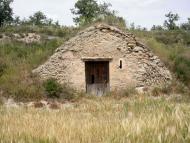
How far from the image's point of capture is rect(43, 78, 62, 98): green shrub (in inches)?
812

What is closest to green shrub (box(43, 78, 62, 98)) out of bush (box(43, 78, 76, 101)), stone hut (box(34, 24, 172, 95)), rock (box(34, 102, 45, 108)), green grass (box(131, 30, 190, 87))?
bush (box(43, 78, 76, 101))

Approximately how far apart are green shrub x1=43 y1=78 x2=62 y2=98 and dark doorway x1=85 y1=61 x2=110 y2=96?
5.76 ft

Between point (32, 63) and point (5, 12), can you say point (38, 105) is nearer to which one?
point (32, 63)

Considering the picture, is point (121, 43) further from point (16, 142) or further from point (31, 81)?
point (16, 142)

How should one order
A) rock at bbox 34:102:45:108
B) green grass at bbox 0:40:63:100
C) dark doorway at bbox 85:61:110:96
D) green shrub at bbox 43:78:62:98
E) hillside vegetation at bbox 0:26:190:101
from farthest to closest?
dark doorway at bbox 85:61:110:96 < green shrub at bbox 43:78:62:98 < hillside vegetation at bbox 0:26:190:101 < green grass at bbox 0:40:63:100 < rock at bbox 34:102:45:108

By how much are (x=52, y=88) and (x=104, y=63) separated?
3188mm

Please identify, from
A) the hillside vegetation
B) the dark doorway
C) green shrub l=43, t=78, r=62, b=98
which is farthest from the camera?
the dark doorway

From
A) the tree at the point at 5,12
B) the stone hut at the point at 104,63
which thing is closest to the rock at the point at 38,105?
the stone hut at the point at 104,63

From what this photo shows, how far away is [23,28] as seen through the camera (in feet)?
103

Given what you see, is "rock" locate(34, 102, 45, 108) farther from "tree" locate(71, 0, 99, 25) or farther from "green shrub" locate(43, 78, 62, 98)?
"tree" locate(71, 0, 99, 25)

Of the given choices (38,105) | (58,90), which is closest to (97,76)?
(58,90)

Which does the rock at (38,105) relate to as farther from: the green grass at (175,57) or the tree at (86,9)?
the tree at (86,9)

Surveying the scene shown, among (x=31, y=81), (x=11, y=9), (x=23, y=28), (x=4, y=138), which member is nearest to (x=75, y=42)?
(x=31, y=81)

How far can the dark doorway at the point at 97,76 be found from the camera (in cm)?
2233
